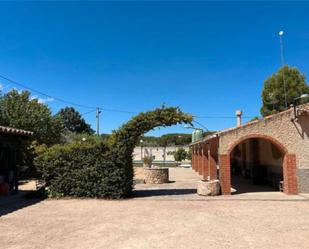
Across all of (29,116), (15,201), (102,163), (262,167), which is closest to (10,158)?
(15,201)

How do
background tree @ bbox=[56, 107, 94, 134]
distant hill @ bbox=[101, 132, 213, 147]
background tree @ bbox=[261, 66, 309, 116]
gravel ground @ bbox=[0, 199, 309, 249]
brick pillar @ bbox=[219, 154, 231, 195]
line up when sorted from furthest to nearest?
distant hill @ bbox=[101, 132, 213, 147]
background tree @ bbox=[56, 107, 94, 134]
background tree @ bbox=[261, 66, 309, 116]
brick pillar @ bbox=[219, 154, 231, 195]
gravel ground @ bbox=[0, 199, 309, 249]

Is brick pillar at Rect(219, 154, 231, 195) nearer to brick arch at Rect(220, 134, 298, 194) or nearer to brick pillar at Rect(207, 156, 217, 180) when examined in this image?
brick arch at Rect(220, 134, 298, 194)

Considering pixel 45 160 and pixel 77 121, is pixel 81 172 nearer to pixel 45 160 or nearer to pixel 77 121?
pixel 45 160

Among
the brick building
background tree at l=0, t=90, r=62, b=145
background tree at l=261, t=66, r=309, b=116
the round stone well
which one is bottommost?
the round stone well

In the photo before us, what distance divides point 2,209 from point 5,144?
422 cm

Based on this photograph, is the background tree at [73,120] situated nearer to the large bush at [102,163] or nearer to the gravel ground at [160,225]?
the large bush at [102,163]

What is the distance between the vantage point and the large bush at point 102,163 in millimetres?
14648

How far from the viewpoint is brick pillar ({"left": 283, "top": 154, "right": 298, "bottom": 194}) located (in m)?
15.1

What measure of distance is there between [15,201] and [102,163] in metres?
3.90

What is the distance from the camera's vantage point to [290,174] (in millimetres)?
15188

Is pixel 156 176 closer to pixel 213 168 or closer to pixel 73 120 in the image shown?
pixel 213 168

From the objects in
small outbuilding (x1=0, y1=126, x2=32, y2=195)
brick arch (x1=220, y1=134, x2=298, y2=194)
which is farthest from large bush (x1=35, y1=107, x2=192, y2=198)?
brick arch (x1=220, y1=134, x2=298, y2=194)

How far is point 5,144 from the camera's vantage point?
1536 centimetres

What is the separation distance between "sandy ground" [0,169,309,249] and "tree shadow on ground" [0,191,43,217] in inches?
6.6
